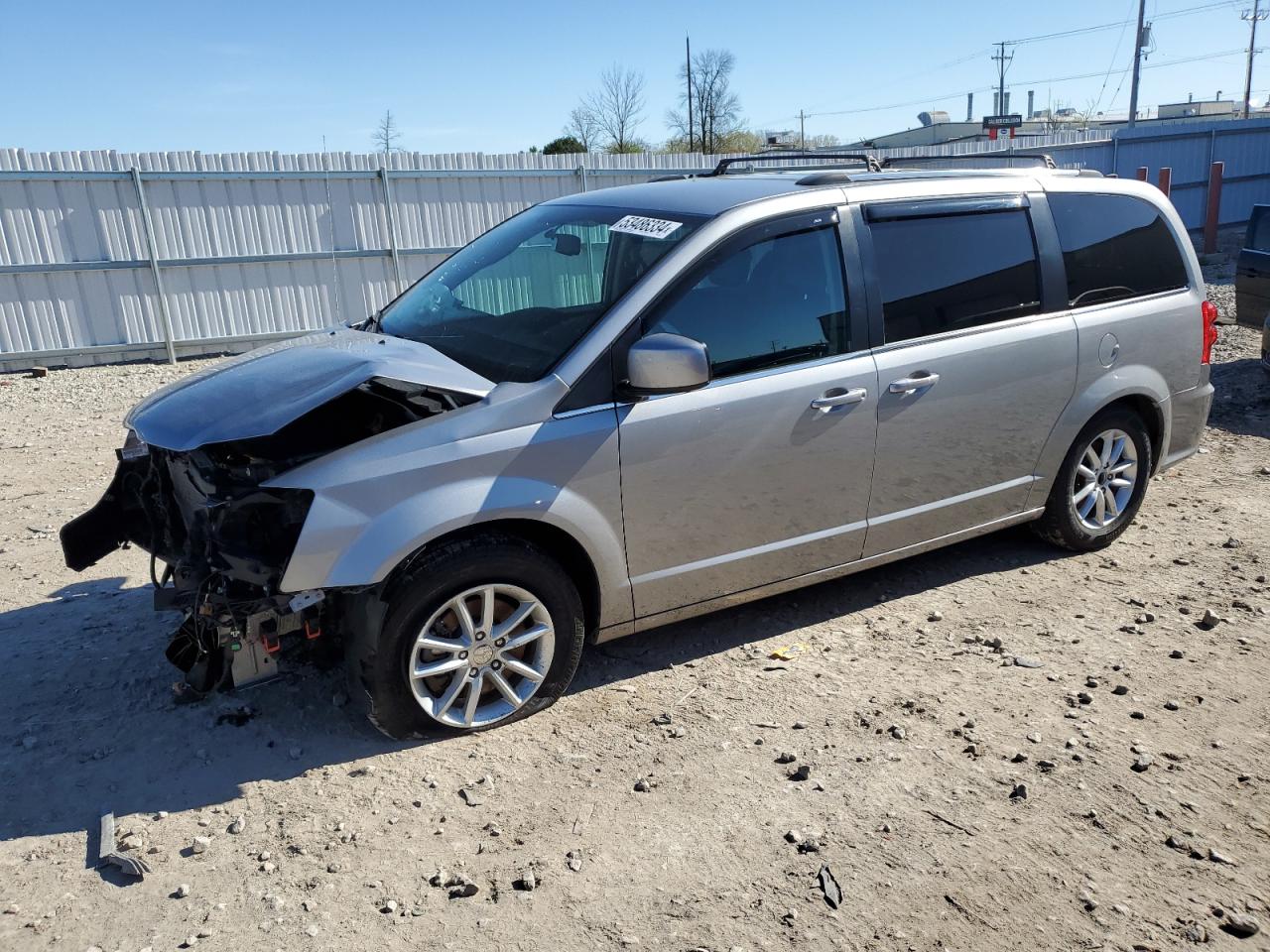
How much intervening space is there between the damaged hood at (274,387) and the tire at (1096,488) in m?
3.23

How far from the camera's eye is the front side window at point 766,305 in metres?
3.87

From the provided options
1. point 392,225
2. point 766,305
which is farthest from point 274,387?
point 392,225

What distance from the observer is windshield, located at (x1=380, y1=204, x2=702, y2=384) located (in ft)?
12.6

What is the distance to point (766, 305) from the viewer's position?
406 centimetres

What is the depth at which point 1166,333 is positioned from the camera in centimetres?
526

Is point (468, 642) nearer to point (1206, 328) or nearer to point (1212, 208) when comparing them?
point (1206, 328)

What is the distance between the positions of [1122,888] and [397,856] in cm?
220

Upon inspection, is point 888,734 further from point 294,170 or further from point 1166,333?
point 294,170

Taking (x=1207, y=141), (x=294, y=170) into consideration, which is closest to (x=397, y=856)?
(x=294, y=170)

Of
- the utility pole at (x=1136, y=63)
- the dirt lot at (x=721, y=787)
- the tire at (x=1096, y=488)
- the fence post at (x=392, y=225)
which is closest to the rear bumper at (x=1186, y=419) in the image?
the tire at (x=1096, y=488)

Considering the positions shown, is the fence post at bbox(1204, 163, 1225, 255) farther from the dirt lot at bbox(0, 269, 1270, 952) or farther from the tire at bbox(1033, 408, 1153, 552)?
the dirt lot at bbox(0, 269, 1270, 952)

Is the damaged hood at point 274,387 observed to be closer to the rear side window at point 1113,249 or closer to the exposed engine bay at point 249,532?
the exposed engine bay at point 249,532

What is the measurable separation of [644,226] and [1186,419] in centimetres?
345

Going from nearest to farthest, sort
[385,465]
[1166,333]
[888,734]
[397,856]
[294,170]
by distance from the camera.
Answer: [397,856], [385,465], [888,734], [1166,333], [294,170]
